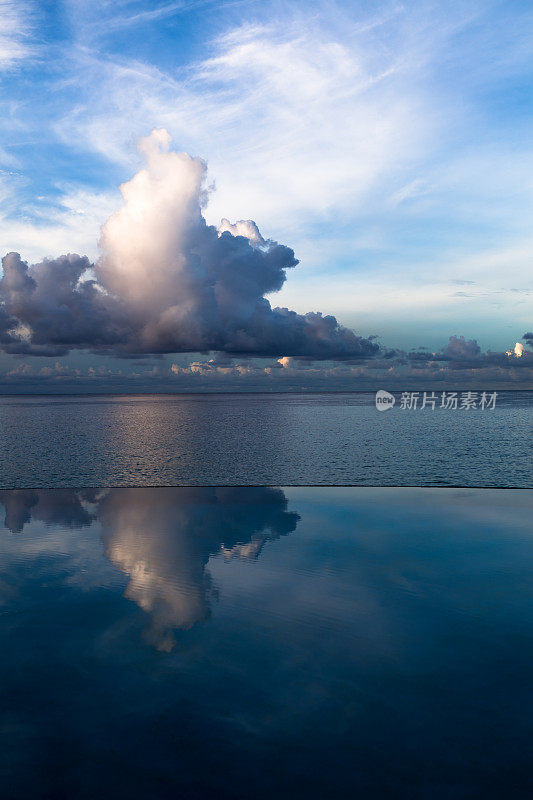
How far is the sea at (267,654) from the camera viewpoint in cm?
526

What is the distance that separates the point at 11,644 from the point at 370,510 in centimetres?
1224

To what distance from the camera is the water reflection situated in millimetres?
9680

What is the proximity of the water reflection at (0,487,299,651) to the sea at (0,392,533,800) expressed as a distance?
0.09 meters

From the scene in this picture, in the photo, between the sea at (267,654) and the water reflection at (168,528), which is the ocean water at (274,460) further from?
the sea at (267,654)

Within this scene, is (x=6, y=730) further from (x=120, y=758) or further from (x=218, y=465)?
(x=218, y=465)

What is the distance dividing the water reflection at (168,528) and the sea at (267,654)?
0.09m

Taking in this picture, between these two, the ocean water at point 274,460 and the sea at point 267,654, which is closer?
the sea at point 267,654

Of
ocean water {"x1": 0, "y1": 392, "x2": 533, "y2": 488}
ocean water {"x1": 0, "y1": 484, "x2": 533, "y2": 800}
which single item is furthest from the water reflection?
ocean water {"x1": 0, "y1": 392, "x2": 533, "y2": 488}

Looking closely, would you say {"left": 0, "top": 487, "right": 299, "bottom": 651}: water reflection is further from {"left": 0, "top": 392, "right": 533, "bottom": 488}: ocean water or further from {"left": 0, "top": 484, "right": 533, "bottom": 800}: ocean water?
{"left": 0, "top": 392, "right": 533, "bottom": 488}: ocean water

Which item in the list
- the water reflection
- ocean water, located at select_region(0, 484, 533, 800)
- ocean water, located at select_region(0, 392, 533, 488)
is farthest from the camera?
ocean water, located at select_region(0, 392, 533, 488)

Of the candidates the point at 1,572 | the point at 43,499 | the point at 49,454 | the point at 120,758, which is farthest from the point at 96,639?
the point at 49,454

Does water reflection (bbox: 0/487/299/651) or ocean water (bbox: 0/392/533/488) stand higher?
water reflection (bbox: 0/487/299/651)

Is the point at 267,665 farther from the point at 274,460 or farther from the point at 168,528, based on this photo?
→ the point at 274,460

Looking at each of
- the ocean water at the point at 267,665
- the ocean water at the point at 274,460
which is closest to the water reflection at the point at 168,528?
the ocean water at the point at 267,665
